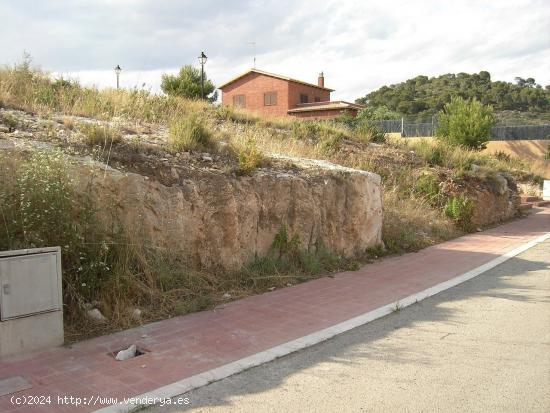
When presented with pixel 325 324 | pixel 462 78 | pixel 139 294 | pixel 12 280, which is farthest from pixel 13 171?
pixel 462 78

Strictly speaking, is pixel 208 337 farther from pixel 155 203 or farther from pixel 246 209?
pixel 246 209

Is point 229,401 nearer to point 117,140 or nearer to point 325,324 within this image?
point 325,324

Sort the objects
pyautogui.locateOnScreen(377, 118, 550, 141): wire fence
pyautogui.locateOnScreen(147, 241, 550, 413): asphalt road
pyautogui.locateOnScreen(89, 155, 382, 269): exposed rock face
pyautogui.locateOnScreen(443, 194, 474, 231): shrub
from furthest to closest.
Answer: pyautogui.locateOnScreen(377, 118, 550, 141): wire fence, pyautogui.locateOnScreen(443, 194, 474, 231): shrub, pyautogui.locateOnScreen(89, 155, 382, 269): exposed rock face, pyautogui.locateOnScreen(147, 241, 550, 413): asphalt road

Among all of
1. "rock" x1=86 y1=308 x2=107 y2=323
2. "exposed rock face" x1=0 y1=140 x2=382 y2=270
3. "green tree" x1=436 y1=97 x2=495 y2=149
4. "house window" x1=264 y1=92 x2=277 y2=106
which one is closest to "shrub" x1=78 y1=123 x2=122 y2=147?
"exposed rock face" x1=0 y1=140 x2=382 y2=270

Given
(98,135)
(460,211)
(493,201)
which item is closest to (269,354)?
(98,135)

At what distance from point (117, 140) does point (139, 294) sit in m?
2.56

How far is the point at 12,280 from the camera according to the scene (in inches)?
187

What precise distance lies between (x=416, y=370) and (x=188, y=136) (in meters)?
5.48

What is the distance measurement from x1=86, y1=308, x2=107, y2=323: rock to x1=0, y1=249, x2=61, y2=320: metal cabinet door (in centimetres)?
63

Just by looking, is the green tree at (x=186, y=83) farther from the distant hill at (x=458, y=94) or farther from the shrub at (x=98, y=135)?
the distant hill at (x=458, y=94)

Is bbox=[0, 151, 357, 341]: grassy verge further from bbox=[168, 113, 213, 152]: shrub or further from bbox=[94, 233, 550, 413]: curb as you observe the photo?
bbox=[168, 113, 213, 152]: shrub

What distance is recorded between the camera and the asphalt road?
4.02 m

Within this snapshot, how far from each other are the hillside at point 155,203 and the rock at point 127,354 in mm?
698

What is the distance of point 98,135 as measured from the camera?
7.41 m
